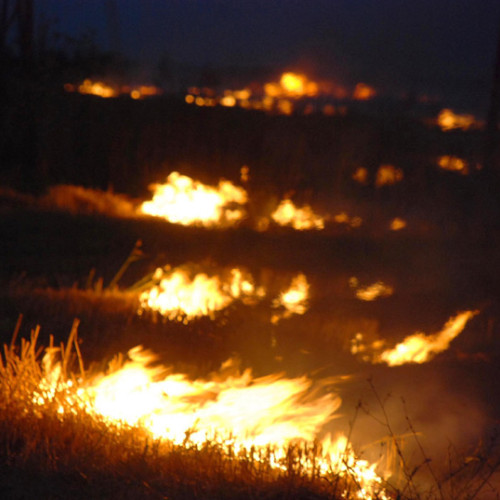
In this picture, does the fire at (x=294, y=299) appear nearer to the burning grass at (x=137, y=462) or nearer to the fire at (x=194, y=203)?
the fire at (x=194, y=203)

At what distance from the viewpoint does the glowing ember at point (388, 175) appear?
61.0 feet

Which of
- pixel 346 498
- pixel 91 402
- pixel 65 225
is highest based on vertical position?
pixel 65 225

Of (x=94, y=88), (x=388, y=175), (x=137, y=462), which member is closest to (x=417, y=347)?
(x=137, y=462)

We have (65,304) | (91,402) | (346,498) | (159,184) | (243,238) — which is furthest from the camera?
(159,184)

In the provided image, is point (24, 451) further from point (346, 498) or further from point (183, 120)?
point (183, 120)

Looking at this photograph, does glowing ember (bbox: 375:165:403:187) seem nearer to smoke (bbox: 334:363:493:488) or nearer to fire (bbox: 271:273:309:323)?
fire (bbox: 271:273:309:323)

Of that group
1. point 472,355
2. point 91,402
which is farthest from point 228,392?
point 472,355

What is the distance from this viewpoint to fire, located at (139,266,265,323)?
7943 mm

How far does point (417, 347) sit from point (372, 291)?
2578 mm

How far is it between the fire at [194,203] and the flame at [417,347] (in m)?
6.05

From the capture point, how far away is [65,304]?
7348 millimetres

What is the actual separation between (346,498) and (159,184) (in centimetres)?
1317

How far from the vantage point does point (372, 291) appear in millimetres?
10422

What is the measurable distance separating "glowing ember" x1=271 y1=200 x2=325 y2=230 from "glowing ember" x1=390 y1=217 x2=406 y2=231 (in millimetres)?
1474
